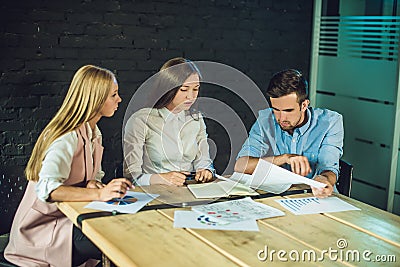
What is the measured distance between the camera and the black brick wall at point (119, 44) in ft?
12.4

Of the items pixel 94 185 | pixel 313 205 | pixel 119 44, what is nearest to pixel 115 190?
pixel 94 185

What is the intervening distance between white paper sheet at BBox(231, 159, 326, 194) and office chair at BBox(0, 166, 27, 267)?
1721 millimetres

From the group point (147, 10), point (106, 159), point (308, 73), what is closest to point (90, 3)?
point (147, 10)

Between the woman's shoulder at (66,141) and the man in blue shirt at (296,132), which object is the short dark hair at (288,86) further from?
the woman's shoulder at (66,141)

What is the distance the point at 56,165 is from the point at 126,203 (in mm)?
314

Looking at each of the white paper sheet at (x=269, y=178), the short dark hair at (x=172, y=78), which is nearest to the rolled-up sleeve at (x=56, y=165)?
the short dark hair at (x=172, y=78)

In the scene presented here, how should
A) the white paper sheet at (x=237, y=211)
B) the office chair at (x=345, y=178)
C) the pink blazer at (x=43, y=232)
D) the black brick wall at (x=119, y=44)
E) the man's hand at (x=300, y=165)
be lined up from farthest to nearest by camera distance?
the black brick wall at (x=119, y=44)
the office chair at (x=345, y=178)
the man's hand at (x=300, y=165)
the pink blazer at (x=43, y=232)
the white paper sheet at (x=237, y=211)

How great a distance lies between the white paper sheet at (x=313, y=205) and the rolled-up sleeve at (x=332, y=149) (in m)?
0.40

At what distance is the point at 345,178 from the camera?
292cm

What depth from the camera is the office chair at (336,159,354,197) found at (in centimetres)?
289

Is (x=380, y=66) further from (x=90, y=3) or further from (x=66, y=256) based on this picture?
(x=66, y=256)

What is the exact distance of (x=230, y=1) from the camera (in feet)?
14.6

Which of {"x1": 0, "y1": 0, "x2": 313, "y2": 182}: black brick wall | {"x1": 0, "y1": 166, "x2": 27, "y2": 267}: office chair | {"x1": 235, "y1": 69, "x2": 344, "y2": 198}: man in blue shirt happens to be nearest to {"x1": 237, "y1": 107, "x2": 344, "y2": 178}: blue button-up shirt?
{"x1": 235, "y1": 69, "x2": 344, "y2": 198}: man in blue shirt

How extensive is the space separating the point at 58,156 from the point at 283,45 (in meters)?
2.81
